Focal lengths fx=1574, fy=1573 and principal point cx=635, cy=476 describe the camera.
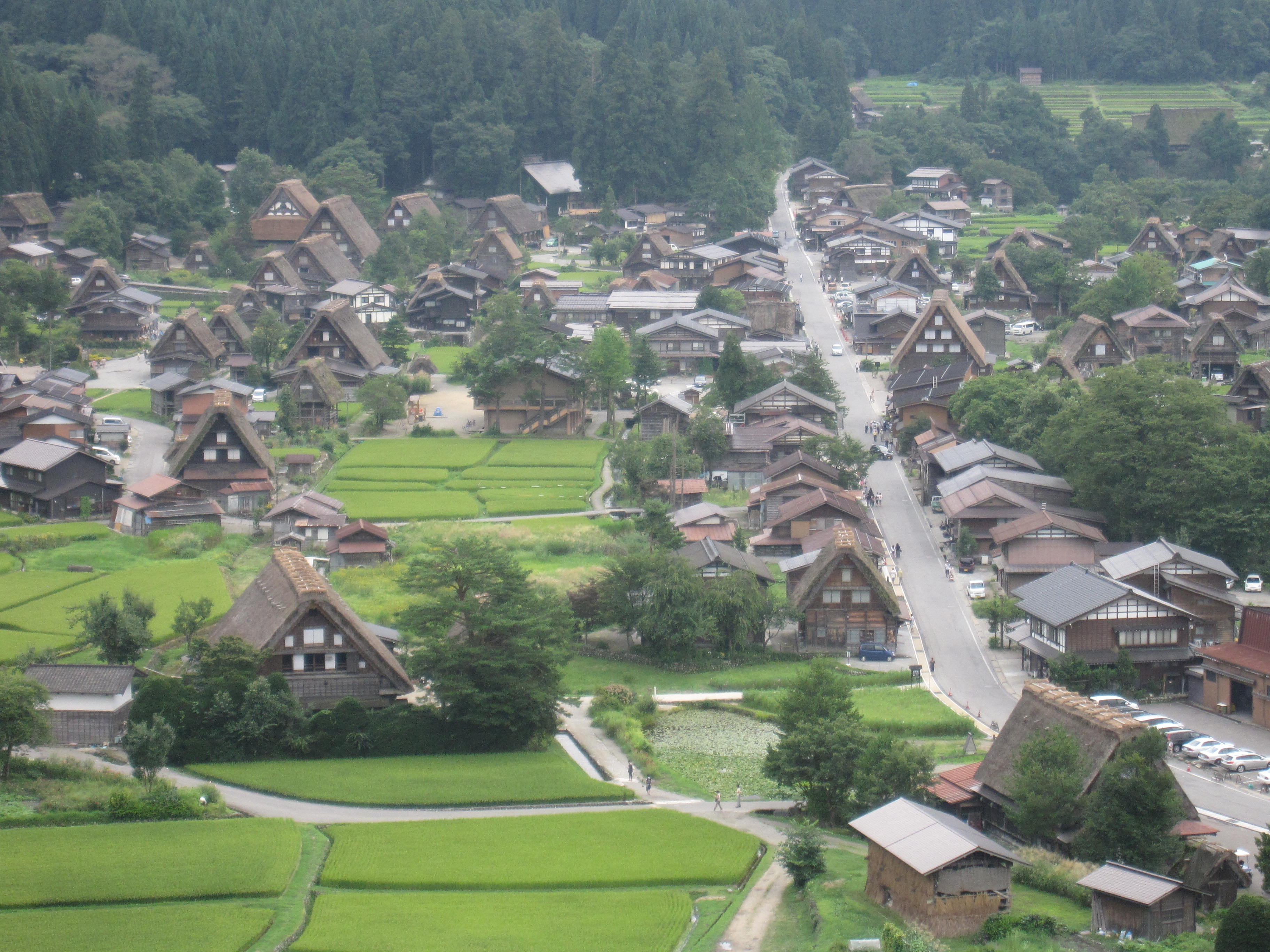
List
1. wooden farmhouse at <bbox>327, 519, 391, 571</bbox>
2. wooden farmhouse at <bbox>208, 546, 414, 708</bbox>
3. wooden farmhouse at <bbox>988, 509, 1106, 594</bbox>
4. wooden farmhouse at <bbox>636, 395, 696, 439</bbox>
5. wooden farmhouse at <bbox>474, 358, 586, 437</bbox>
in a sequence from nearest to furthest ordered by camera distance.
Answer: wooden farmhouse at <bbox>208, 546, 414, 708</bbox> < wooden farmhouse at <bbox>988, 509, 1106, 594</bbox> < wooden farmhouse at <bbox>327, 519, 391, 571</bbox> < wooden farmhouse at <bbox>636, 395, 696, 439</bbox> < wooden farmhouse at <bbox>474, 358, 586, 437</bbox>

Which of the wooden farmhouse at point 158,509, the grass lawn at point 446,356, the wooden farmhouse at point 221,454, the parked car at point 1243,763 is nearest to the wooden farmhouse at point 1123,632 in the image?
the parked car at point 1243,763

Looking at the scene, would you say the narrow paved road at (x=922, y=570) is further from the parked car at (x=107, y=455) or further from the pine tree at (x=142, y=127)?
the pine tree at (x=142, y=127)

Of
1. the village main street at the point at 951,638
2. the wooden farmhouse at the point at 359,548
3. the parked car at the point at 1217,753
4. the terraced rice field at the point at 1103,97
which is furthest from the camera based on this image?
the terraced rice field at the point at 1103,97

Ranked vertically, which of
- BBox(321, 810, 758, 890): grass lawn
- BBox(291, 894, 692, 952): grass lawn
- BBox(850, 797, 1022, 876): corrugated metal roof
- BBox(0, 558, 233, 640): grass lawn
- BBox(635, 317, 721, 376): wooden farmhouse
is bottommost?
BBox(321, 810, 758, 890): grass lawn

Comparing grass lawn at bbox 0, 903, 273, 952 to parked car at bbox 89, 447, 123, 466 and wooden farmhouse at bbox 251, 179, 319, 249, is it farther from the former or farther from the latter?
wooden farmhouse at bbox 251, 179, 319, 249

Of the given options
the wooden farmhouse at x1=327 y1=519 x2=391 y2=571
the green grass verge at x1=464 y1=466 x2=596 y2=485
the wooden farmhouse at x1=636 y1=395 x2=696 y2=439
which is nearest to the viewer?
the wooden farmhouse at x1=327 y1=519 x2=391 y2=571

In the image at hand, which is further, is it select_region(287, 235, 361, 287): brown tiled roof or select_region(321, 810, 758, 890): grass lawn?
select_region(287, 235, 361, 287): brown tiled roof

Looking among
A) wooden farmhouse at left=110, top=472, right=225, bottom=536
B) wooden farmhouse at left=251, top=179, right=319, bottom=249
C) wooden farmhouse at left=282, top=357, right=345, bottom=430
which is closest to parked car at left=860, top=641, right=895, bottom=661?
wooden farmhouse at left=110, top=472, right=225, bottom=536

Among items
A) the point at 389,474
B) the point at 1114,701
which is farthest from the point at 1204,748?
the point at 389,474
